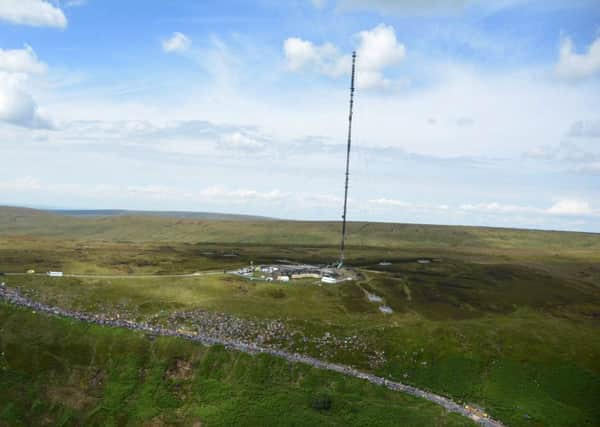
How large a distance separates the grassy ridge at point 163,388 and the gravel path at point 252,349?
2418 millimetres

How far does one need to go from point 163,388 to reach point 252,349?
17.8 m

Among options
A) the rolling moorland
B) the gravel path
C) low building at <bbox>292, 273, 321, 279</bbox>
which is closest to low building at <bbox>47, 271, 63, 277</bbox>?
the rolling moorland

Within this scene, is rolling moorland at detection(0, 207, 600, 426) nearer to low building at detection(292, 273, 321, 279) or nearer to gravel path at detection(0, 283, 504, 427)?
gravel path at detection(0, 283, 504, 427)

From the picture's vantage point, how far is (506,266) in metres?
178

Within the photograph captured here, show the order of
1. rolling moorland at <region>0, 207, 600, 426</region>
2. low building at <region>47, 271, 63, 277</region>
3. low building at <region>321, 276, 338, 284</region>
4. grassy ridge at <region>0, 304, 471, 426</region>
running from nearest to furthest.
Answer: grassy ridge at <region>0, 304, 471, 426</region>
rolling moorland at <region>0, 207, 600, 426</region>
low building at <region>47, 271, 63, 277</region>
low building at <region>321, 276, 338, 284</region>

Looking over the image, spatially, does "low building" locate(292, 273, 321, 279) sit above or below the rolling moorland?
above

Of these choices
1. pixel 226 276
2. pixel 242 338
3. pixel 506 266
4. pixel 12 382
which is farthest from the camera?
pixel 506 266

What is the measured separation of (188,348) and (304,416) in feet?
89.2

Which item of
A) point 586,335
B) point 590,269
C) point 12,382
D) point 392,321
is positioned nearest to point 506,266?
point 590,269

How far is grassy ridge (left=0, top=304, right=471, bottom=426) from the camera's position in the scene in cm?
6562

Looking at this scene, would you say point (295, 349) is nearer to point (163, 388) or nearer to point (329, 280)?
point (163, 388)

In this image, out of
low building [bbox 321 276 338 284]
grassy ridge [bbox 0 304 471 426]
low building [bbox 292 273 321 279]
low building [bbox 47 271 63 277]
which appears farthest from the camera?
low building [bbox 292 273 321 279]

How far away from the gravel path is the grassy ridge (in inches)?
95.2

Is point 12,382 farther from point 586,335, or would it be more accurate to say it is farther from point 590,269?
point 590,269
